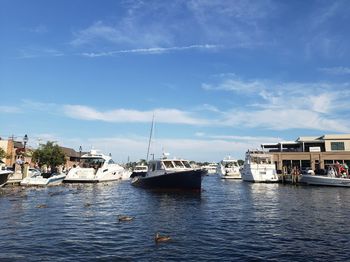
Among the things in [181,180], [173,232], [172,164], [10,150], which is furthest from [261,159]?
[173,232]

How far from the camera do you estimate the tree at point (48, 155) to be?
71.3 m

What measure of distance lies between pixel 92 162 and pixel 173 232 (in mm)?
40686

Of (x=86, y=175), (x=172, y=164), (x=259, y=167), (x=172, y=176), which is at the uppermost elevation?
(x=259, y=167)

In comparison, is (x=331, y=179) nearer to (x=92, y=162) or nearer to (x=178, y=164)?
(x=178, y=164)

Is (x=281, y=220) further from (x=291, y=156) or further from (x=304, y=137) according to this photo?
(x=304, y=137)

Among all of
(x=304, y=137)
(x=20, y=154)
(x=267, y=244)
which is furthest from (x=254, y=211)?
(x=304, y=137)

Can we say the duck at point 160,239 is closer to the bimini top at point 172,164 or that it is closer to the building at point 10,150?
the bimini top at point 172,164

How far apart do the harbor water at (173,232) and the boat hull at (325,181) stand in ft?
89.4

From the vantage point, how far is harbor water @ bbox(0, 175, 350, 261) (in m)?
14.1

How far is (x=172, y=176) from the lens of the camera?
37906 mm

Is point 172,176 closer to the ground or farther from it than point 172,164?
closer to the ground

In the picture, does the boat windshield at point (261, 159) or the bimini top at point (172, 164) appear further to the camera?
the boat windshield at point (261, 159)

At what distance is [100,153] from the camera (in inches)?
2329

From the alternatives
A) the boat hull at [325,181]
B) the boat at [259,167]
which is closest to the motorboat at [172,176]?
the boat hull at [325,181]
